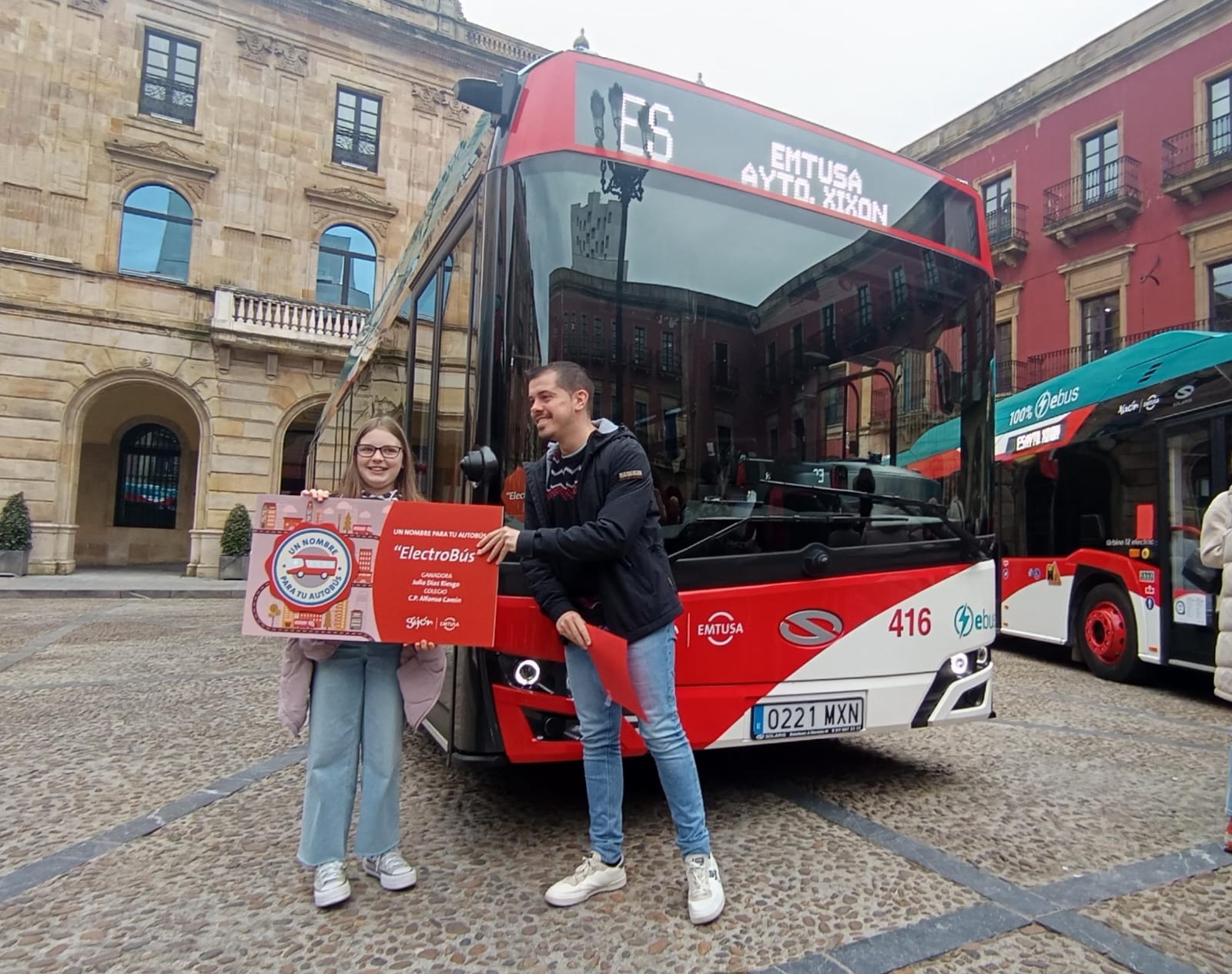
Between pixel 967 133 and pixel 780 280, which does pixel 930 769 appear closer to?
pixel 780 280

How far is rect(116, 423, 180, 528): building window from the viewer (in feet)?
69.6

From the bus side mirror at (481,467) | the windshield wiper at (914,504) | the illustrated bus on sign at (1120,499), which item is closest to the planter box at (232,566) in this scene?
the illustrated bus on sign at (1120,499)

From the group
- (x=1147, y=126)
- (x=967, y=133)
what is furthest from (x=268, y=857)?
(x=967, y=133)

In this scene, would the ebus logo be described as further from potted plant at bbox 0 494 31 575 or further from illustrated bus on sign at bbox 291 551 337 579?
potted plant at bbox 0 494 31 575

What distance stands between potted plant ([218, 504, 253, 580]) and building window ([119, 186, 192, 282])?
5.94 m

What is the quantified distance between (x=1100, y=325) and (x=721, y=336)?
69.6 ft

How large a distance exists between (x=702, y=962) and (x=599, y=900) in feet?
1.55

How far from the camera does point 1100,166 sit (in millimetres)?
20469

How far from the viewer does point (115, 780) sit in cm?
387

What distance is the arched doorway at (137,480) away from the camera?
2061 cm

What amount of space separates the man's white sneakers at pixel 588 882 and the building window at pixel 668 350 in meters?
1.77

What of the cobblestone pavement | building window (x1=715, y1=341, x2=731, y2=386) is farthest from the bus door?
building window (x1=715, y1=341, x2=731, y2=386)

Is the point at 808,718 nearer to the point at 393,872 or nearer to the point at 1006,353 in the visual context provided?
the point at 393,872

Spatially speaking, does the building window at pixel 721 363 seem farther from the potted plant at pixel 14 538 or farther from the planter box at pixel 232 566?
the potted plant at pixel 14 538
